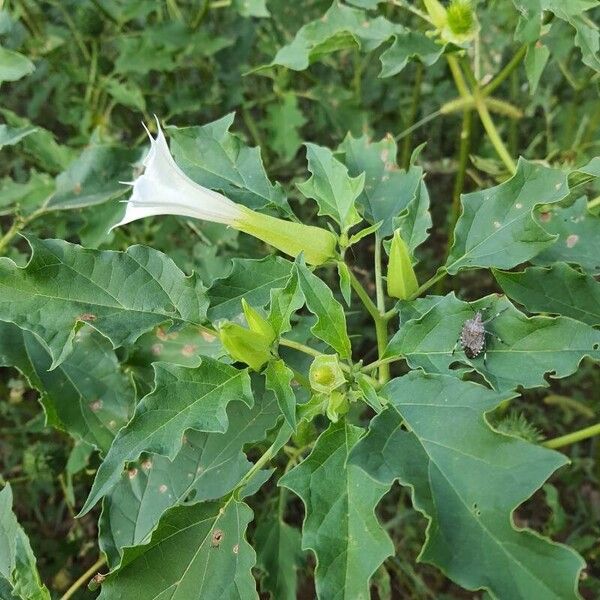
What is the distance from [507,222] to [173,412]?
51 cm

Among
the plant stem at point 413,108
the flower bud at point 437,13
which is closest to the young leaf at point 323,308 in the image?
the flower bud at point 437,13

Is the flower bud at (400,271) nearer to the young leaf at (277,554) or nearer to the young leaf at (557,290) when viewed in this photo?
the young leaf at (557,290)

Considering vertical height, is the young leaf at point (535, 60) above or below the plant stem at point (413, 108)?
above

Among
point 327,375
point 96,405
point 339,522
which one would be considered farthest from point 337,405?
point 96,405

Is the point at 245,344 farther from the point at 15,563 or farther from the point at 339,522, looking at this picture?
the point at 15,563

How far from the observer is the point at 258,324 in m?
0.88

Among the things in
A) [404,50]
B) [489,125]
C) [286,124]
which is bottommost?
[286,124]

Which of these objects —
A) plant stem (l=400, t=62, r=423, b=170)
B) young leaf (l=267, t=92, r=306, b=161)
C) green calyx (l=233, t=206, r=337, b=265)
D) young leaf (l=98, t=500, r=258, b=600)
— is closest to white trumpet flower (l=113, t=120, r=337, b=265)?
green calyx (l=233, t=206, r=337, b=265)

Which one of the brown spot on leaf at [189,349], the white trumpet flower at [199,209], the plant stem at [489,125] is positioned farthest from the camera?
the plant stem at [489,125]

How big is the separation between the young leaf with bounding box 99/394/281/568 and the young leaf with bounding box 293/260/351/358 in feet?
0.70

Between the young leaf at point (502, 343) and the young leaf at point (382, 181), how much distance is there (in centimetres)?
23

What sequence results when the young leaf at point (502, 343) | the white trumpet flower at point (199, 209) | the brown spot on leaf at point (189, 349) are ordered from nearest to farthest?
the young leaf at point (502, 343)
the white trumpet flower at point (199, 209)
the brown spot on leaf at point (189, 349)

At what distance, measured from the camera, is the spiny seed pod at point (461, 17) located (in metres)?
1.20

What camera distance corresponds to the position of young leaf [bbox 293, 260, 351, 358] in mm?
862
